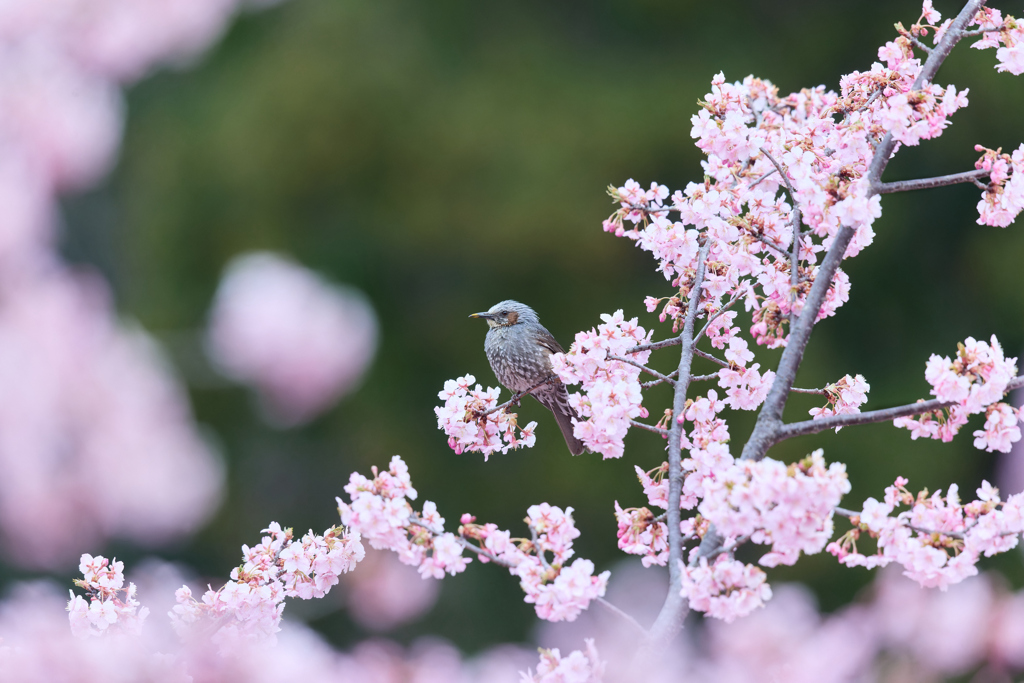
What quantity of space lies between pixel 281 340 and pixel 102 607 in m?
0.75

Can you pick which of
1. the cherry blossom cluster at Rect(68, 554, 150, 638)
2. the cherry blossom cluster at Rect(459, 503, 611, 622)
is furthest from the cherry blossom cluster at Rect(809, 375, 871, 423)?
the cherry blossom cluster at Rect(68, 554, 150, 638)

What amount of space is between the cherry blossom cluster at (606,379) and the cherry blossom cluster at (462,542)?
0.23 m

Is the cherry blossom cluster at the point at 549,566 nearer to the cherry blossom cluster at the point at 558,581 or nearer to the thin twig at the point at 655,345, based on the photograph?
the cherry blossom cluster at the point at 558,581

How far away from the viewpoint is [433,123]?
573 cm

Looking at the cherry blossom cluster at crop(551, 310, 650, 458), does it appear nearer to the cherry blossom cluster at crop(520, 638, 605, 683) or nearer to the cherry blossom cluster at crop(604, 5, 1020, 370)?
the cherry blossom cluster at crop(604, 5, 1020, 370)

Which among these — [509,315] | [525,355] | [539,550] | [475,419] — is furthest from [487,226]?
[539,550]

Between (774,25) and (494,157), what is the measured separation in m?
2.21

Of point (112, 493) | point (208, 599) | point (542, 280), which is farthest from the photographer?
point (542, 280)

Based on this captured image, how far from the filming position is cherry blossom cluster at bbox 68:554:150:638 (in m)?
1.84

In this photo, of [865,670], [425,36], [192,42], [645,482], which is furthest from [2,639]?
[425,36]

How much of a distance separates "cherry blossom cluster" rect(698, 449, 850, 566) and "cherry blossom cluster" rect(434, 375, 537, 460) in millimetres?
592

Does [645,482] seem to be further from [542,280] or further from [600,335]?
[542,280]

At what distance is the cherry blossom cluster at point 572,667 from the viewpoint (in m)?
1.58

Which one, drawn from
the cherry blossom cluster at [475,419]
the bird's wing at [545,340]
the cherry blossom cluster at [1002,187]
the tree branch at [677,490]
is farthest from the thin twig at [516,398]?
the cherry blossom cluster at [1002,187]
